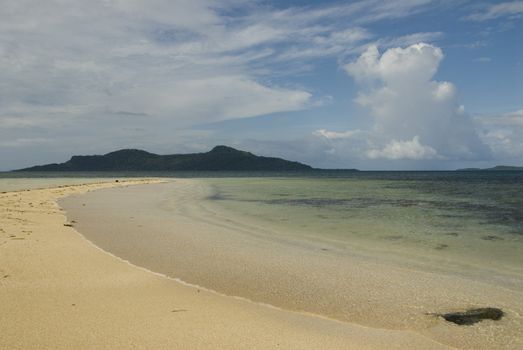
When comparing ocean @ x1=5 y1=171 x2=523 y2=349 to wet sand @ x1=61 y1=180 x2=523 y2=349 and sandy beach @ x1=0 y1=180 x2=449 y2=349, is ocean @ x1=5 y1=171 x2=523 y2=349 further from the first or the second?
sandy beach @ x1=0 y1=180 x2=449 y2=349

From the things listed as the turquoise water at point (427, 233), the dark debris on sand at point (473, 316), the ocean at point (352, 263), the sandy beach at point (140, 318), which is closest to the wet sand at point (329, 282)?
the ocean at point (352, 263)

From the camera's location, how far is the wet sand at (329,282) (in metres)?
6.01

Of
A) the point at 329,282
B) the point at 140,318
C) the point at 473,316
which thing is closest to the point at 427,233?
the point at 329,282

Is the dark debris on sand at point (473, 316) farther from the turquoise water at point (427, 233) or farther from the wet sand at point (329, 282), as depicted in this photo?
the turquoise water at point (427, 233)

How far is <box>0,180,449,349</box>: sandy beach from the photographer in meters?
4.94

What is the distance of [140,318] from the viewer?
18.5 ft

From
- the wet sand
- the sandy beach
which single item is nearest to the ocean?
the wet sand

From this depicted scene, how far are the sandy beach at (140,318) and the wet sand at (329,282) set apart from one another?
418 mm

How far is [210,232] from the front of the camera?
49.0 ft

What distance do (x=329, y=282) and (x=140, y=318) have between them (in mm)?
4001

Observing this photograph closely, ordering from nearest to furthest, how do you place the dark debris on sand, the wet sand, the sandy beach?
1. the sandy beach
2. the wet sand
3. the dark debris on sand

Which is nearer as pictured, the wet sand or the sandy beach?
the sandy beach

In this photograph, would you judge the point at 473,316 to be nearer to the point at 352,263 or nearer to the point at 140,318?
the point at 352,263

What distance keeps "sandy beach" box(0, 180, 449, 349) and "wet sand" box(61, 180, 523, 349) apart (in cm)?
42
